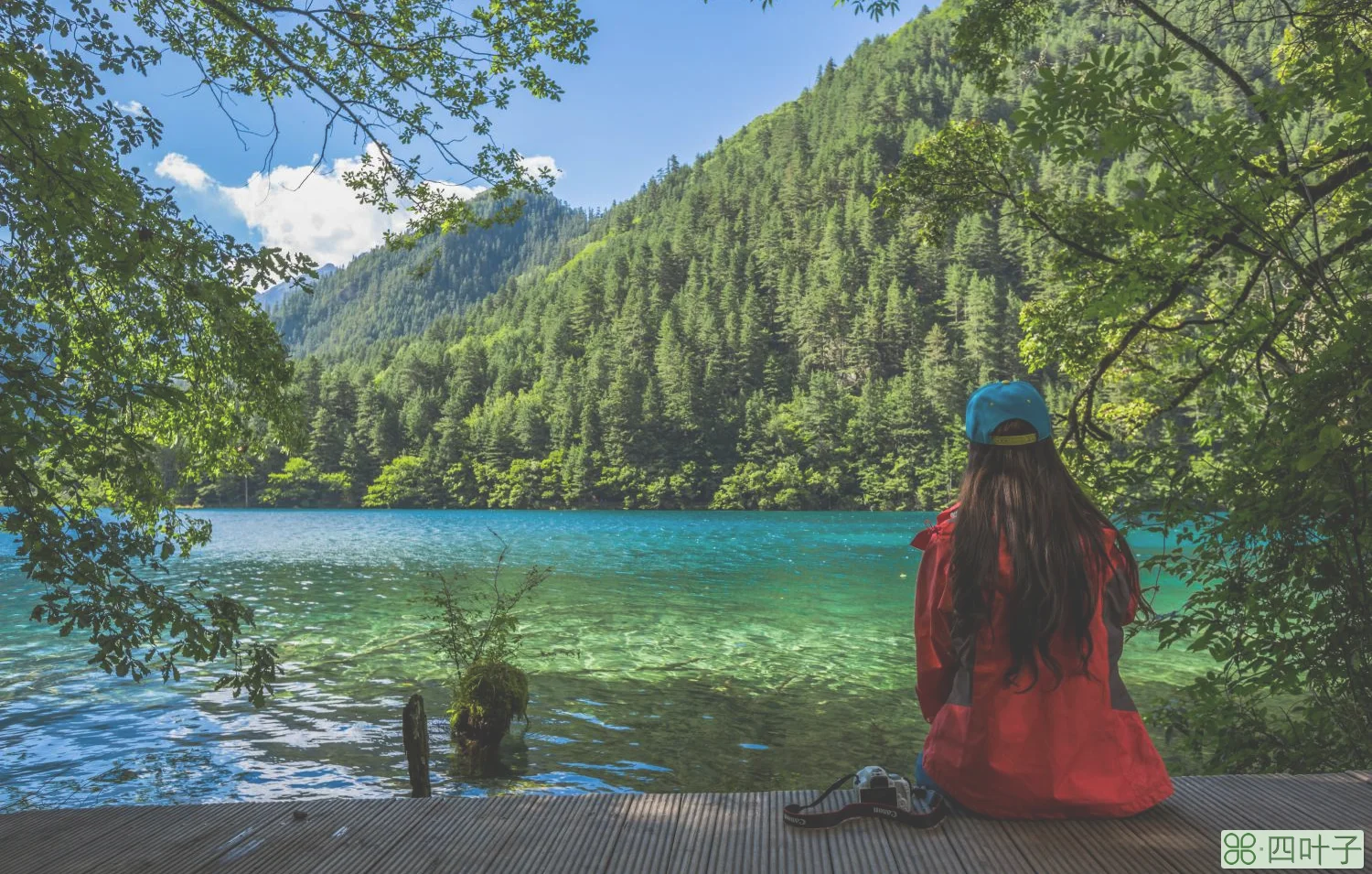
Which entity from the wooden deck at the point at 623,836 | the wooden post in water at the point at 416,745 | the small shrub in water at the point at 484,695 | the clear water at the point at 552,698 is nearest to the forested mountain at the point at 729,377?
the clear water at the point at 552,698

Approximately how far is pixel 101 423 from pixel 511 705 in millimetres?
6461

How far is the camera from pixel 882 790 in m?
2.73

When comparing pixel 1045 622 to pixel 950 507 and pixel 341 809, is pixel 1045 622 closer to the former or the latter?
pixel 950 507

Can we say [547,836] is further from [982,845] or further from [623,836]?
[982,845]

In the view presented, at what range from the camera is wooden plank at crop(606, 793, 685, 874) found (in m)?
2.46

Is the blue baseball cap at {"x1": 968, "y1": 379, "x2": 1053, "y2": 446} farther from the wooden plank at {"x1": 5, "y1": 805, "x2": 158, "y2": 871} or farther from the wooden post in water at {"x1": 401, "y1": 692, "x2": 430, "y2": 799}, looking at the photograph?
the wooden post in water at {"x1": 401, "y1": 692, "x2": 430, "y2": 799}

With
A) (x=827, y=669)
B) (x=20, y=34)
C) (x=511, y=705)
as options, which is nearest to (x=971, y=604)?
(x=20, y=34)

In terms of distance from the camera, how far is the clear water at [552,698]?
8.83m

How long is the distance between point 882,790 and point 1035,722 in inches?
21.2

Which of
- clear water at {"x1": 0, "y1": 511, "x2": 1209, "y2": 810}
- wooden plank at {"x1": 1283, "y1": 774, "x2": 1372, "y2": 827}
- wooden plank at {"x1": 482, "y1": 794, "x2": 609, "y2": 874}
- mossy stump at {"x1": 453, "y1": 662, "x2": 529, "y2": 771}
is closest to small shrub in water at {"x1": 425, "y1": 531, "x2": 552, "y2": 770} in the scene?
mossy stump at {"x1": 453, "y1": 662, "x2": 529, "y2": 771}

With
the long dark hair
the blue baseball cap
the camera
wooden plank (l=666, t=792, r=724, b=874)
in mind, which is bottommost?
wooden plank (l=666, t=792, r=724, b=874)

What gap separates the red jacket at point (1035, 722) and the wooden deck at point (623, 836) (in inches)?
3.5

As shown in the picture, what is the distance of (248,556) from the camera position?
3703 cm

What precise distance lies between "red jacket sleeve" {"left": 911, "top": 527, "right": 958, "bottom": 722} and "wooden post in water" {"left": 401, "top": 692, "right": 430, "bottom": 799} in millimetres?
4920
